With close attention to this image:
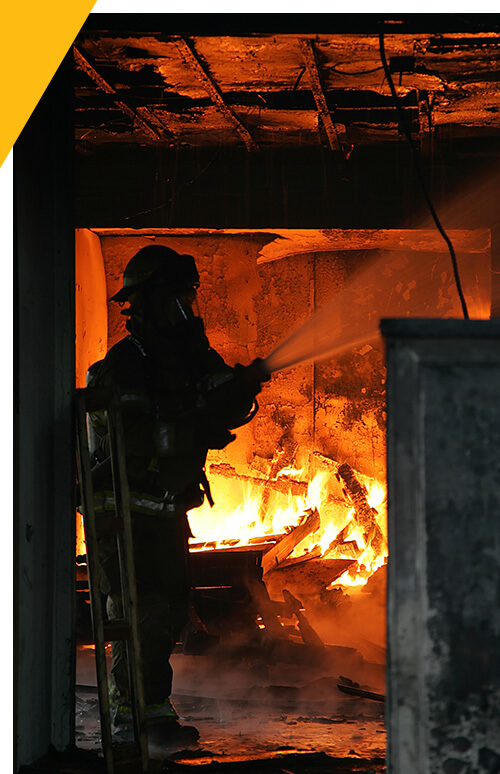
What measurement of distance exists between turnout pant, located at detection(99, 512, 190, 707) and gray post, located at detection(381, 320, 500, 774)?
2.35 m

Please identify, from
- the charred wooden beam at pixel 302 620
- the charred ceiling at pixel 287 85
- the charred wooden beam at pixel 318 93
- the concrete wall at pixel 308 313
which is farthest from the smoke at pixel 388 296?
the charred wooden beam at pixel 302 620

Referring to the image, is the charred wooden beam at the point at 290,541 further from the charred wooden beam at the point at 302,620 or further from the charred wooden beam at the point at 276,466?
the charred wooden beam at the point at 276,466

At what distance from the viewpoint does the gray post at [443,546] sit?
249 centimetres

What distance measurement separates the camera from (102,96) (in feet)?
19.5

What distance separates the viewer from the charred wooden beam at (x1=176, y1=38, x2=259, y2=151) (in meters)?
5.01

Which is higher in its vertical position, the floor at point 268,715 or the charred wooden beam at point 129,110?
the charred wooden beam at point 129,110

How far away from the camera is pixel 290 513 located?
863cm

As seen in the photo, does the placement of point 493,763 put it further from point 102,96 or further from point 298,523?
point 298,523

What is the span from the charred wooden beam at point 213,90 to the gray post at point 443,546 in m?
3.08

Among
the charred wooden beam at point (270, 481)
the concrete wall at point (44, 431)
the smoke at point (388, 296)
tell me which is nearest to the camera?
the concrete wall at point (44, 431)

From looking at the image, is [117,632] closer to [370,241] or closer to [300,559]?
[300,559]

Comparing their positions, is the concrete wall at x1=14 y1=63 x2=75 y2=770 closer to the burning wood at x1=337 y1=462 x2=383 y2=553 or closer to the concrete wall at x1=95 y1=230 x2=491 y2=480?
the concrete wall at x1=95 y1=230 x2=491 y2=480

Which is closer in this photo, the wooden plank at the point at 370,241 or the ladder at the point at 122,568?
the ladder at the point at 122,568

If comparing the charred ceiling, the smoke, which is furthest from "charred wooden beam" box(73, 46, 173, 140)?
the smoke
